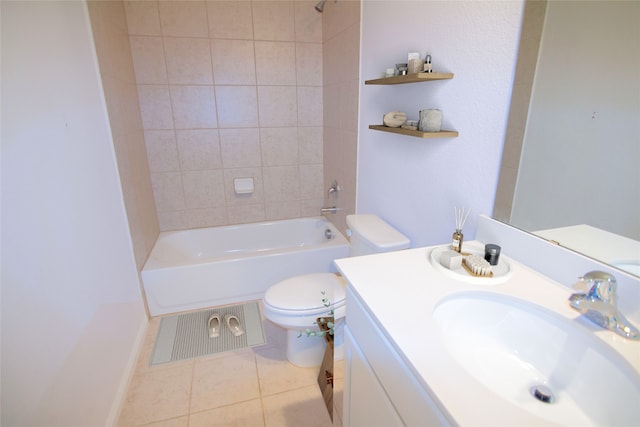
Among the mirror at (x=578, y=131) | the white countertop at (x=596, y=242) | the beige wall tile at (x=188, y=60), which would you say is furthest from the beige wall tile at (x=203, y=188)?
the white countertop at (x=596, y=242)

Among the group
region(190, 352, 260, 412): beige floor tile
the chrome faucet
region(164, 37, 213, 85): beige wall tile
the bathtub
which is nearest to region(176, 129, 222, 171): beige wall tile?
region(164, 37, 213, 85): beige wall tile

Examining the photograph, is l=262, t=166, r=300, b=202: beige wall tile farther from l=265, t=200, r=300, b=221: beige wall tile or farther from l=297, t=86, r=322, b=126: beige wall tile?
l=297, t=86, r=322, b=126: beige wall tile

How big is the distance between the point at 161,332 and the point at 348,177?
5.44ft

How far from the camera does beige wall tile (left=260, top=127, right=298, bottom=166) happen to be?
2.92 meters

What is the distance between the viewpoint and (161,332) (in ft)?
7.09

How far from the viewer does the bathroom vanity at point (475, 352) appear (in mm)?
628

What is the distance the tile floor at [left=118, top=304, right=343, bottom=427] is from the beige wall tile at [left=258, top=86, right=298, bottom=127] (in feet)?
6.03

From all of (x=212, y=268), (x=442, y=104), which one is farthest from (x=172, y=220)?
(x=442, y=104)

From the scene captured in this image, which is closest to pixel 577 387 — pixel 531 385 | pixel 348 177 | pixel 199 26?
pixel 531 385

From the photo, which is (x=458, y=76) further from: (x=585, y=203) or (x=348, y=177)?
(x=348, y=177)

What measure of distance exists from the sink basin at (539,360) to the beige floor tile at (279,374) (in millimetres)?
1133

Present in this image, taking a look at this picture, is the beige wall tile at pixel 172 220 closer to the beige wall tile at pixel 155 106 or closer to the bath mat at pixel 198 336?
the beige wall tile at pixel 155 106

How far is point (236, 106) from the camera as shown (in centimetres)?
277

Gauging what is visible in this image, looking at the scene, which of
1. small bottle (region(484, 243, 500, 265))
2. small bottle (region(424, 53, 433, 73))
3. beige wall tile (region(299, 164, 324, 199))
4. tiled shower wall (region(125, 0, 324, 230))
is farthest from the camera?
beige wall tile (region(299, 164, 324, 199))
